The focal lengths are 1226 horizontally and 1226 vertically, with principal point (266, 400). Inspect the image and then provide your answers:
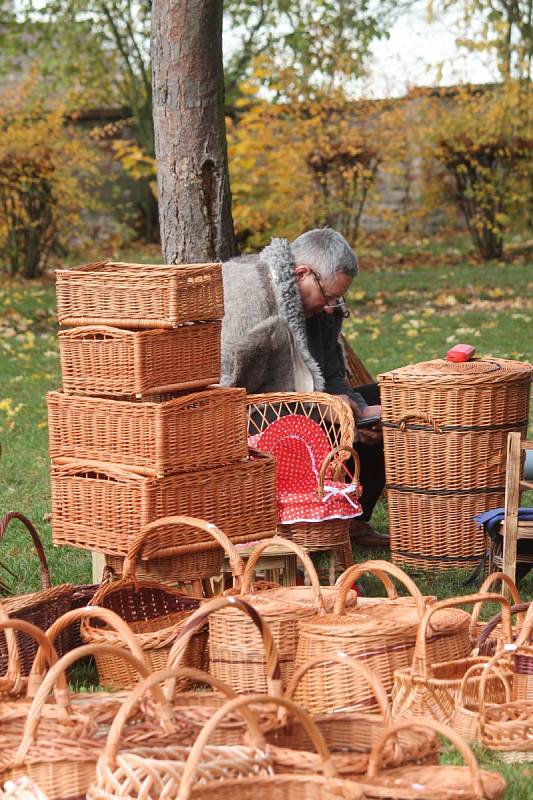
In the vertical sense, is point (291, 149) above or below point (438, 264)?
above

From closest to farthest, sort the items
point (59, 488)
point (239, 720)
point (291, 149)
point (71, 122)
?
point (239, 720), point (59, 488), point (291, 149), point (71, 122)

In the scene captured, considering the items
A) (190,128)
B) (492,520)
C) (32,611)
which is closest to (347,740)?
(32,611)

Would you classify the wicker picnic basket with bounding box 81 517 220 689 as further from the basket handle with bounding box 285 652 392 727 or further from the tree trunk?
the tree trunk

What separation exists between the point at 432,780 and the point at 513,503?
2.07 m

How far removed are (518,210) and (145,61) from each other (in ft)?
20.8

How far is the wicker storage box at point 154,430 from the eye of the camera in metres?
4.08

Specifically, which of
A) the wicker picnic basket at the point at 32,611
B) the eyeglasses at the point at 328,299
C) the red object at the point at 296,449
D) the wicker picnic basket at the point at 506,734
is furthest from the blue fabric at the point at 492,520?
the wicker picnic basket at the point at 32,611

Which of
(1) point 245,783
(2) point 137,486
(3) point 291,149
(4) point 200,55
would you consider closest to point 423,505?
(2) point 137,486

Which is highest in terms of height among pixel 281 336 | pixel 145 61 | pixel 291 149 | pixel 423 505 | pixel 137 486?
pixel 145 61

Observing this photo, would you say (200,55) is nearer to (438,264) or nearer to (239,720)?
(239,720)

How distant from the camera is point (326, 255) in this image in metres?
5.21

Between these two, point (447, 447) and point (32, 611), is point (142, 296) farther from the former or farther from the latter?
point (447, 447)

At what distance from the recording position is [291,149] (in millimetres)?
14211

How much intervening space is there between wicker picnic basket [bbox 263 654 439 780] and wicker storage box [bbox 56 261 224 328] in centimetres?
166
